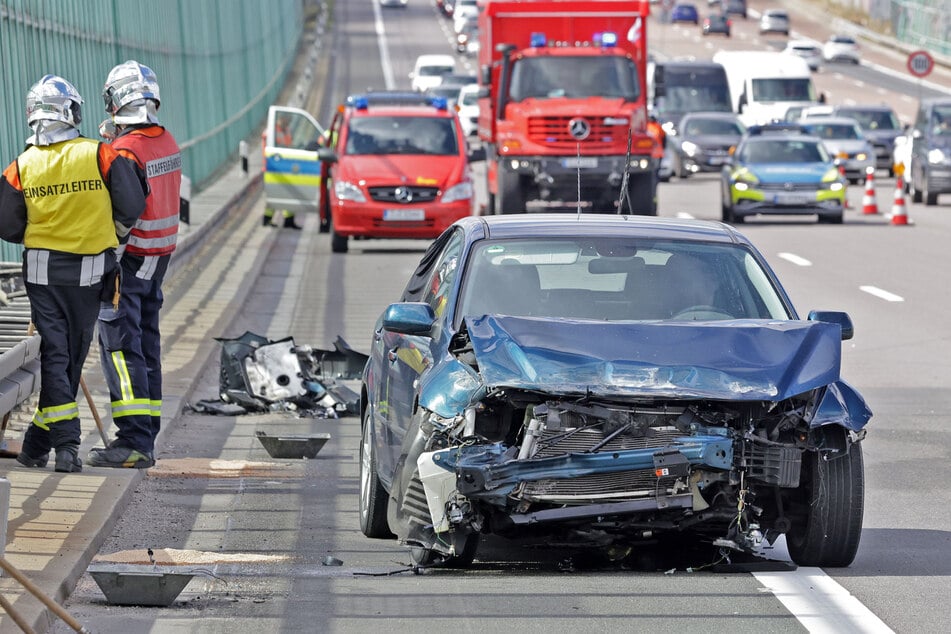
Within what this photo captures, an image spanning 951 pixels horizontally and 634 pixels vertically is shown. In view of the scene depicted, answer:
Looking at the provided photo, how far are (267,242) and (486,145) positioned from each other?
5.81m

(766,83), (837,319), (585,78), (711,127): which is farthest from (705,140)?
(837,319)

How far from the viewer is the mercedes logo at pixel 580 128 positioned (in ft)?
98.2

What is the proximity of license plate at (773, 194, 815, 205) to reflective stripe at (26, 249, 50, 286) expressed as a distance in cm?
2362

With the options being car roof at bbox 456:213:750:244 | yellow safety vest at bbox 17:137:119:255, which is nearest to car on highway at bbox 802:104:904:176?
car roof at bbox 456:213:750:244

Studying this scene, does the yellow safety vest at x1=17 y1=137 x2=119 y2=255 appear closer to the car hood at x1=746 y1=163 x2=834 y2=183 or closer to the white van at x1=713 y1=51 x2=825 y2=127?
the car hood at x1=746 y1=163 x2=834 y2=183

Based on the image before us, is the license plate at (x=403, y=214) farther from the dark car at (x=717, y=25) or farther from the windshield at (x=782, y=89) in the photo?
the dark car at (x=717, y=25)

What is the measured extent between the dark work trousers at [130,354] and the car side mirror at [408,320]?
7.86 feet

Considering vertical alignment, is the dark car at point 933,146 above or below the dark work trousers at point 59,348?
below

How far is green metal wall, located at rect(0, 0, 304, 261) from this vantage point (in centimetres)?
1495

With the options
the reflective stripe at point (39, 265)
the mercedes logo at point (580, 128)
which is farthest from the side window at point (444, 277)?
the mercedes logo at point (580, 128)

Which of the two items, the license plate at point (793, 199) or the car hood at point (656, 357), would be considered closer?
the car hood at point (656, 357)

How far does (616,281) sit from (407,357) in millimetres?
948

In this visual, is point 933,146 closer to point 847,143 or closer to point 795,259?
point 847,143

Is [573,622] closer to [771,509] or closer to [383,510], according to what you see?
[771,509]
